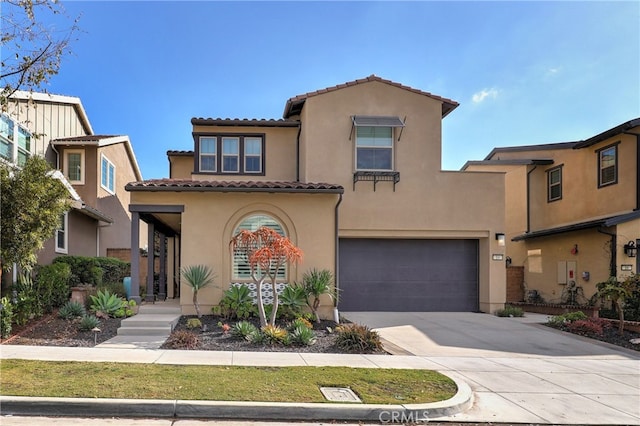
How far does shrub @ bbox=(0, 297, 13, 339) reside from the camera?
32.6 ft

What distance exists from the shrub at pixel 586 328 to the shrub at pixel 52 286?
13.5m

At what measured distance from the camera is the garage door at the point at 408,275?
50.9ft

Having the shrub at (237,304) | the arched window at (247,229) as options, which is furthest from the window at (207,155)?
the shrub at (237,304)

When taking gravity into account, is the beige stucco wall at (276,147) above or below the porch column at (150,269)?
above

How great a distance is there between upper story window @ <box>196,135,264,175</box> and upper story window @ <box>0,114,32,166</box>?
5233mm

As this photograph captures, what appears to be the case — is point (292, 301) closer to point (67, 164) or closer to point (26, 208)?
A: point (26, 208)

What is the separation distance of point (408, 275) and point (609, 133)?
8.60m

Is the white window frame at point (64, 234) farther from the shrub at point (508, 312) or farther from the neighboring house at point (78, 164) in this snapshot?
the shrub at point (508, 312)

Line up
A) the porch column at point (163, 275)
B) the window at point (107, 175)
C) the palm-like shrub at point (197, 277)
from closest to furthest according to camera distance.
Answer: the palm-like shrub at point (197, 277), the porch column at point (163, 275), the window at point (107, 175)

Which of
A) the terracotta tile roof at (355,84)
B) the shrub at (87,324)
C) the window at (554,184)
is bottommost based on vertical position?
the shrub at (87,324)

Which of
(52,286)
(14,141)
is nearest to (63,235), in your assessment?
(14,141)

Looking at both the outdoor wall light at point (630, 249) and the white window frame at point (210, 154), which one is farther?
the white window frame at point (210, 154)

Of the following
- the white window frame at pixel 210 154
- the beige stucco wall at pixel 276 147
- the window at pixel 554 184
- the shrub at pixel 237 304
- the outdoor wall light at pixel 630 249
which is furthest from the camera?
the window at pixel 554 184

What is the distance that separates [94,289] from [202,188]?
4.19 meters
